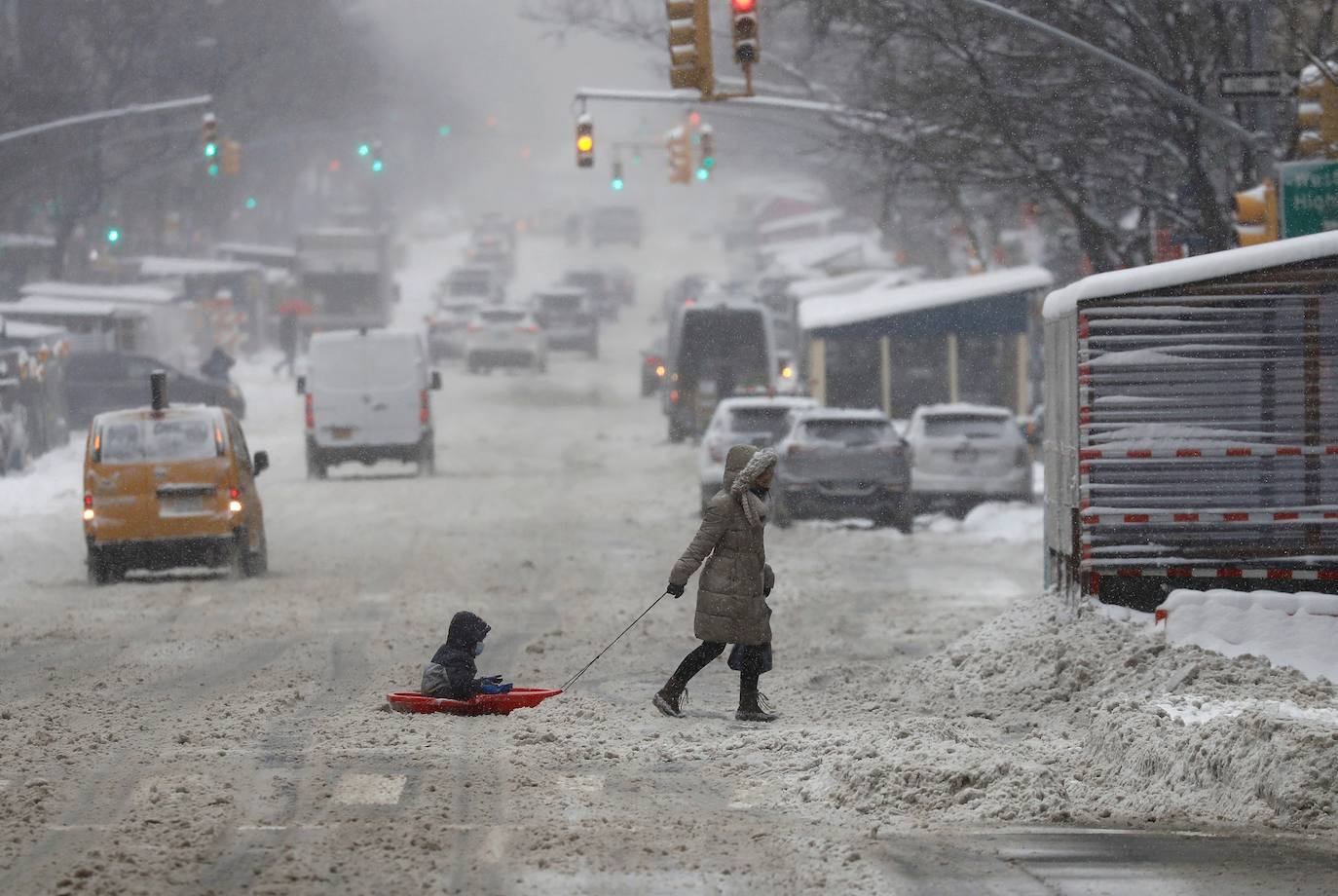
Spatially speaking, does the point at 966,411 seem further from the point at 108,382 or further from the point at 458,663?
the point at 108,382

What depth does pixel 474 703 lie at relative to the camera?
11.7 metres

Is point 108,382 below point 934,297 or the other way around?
below

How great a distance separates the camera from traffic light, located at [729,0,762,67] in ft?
70.0

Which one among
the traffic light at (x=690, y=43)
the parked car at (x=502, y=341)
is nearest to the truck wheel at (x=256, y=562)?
the traffic light at (x=690, y=43)

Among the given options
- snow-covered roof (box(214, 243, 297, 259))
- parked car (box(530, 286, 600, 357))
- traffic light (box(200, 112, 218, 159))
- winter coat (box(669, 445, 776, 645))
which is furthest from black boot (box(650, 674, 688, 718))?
snow-covered roof (box(214, 243, 297, 259))

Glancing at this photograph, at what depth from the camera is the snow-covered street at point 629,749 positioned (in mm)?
8031

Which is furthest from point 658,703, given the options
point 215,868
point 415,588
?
point 415,588

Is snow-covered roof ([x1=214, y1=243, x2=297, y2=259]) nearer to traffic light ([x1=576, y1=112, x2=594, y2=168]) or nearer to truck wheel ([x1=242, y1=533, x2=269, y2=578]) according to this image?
traffic light ([x1=576, y1=112, x2=594, y2=168])

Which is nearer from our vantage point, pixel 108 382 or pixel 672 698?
pixel 672 698

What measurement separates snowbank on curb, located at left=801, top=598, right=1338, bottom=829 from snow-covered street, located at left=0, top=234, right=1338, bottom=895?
0.02 metres

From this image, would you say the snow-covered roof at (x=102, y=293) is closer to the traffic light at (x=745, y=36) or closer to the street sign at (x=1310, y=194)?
the traffic light at (x=745, y=36)

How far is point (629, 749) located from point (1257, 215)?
12.4 metres

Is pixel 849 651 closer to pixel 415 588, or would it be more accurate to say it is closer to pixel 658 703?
pixel 658 703

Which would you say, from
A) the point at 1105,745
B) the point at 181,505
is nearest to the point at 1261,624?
the point at 1105,745
